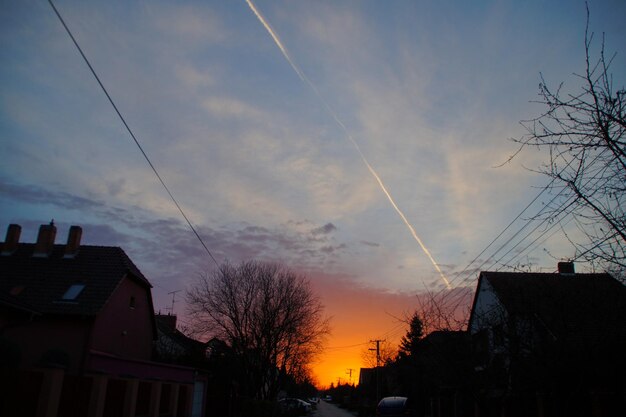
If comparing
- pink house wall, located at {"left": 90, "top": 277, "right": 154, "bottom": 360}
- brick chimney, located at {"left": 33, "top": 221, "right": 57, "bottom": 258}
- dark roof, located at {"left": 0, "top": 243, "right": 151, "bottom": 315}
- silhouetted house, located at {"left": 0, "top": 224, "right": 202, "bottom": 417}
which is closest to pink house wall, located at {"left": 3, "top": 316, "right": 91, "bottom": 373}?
silhouetted house, located at {"left": 0, "top": 224, "right": 202, "bottom": 417}

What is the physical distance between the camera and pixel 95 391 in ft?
39.0

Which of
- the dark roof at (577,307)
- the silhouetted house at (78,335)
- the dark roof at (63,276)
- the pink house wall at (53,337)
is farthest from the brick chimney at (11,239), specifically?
the dark roof at (577,307)

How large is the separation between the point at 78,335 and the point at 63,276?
4388 mm

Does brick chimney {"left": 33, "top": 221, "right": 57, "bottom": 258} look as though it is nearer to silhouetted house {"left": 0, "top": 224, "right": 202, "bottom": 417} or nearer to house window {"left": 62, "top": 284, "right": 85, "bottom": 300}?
silhouetted house {"left": 0, "top": 224, "right": 202, "bottom": 417}

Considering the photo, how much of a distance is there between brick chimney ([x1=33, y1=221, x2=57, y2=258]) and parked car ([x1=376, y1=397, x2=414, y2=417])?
64.4 feet

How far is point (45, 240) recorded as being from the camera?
87.0ft

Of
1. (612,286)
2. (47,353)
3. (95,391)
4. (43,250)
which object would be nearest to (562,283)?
(612,286)

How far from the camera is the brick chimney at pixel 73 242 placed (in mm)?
26172

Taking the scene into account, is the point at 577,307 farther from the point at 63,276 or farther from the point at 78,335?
the point at 63,276

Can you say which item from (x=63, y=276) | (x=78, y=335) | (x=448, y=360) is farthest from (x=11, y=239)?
(x=448, y=360)

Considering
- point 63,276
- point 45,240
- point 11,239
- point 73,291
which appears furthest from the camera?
point 11,239

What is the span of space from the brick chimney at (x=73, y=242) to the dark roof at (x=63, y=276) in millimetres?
223

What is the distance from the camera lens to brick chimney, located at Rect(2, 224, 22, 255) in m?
26.7

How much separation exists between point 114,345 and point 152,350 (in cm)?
709
